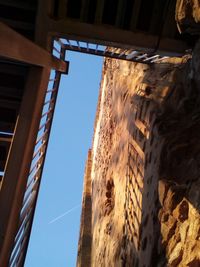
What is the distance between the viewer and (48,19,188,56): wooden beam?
17.7 feet

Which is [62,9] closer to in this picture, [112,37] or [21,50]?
[112,37]

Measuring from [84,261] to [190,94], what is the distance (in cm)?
588

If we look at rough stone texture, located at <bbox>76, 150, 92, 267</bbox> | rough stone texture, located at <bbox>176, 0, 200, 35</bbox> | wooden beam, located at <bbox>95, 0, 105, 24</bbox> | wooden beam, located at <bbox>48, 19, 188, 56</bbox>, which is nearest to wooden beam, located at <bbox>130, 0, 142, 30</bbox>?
wooden beam, located at <bbox>48, 19, 188, 56</bbox>

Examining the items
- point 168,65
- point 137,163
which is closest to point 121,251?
point 137,163

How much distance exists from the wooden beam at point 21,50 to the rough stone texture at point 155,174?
1.69 meters

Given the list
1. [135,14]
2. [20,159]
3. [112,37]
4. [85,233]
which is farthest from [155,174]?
[85,233]

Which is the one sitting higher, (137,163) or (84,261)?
(137,163)

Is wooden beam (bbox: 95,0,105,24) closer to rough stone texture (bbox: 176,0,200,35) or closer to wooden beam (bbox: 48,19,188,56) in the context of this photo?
wooden beam (bbox: 48,19,188,56)

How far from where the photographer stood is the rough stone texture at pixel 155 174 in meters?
3.34

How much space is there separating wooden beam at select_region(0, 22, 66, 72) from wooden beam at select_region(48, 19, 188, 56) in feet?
1.55

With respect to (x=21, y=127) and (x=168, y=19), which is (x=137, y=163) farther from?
(x=168, y=19)

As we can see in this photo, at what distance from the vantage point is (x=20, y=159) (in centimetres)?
423

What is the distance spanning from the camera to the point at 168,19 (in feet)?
17.9

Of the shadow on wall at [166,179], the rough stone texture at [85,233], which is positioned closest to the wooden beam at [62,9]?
the shadow on wall at [166,179]
